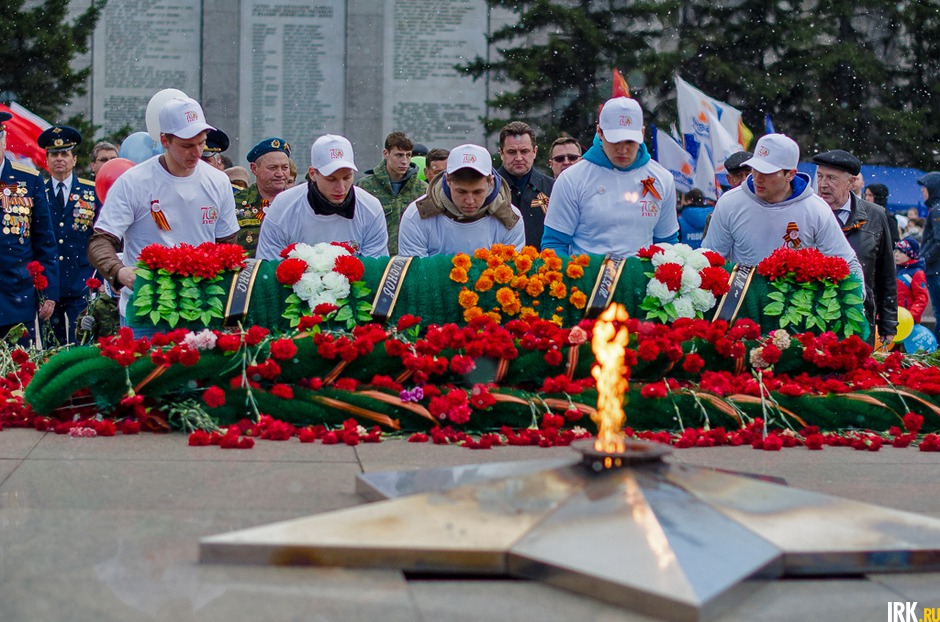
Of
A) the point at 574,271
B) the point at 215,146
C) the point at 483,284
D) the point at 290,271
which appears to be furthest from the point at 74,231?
the point at 574,271

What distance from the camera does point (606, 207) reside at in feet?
24.3

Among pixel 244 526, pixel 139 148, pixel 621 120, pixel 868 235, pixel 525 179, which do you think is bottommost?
pixel 244 526

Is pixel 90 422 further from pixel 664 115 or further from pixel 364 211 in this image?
pixel 664 115

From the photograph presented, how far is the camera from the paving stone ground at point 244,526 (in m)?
3.11

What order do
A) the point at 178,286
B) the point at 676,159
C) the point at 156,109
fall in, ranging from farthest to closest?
the point at 676,159, the point at 156,109, the point at 178,286

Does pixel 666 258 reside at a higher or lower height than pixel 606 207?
lower

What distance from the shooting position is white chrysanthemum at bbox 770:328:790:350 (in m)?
6.50

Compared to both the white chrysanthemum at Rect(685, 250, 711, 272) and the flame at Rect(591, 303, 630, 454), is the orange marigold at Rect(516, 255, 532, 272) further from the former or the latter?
the flame at Rect(591, 303, 630, 454)

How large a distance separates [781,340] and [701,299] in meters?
0.48

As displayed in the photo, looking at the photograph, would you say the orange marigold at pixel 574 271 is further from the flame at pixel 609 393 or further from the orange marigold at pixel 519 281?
the flame at pixel 609 393

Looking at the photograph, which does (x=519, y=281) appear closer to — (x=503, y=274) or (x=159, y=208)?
(x=503, y=274)

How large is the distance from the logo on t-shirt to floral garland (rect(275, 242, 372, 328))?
0.67 m

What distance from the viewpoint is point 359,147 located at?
62.2ft

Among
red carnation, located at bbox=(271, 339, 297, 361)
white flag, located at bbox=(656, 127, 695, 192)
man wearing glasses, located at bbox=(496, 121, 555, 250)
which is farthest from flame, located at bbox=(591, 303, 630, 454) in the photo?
white flag, located at bbox=(656, 127, 695, 192)
